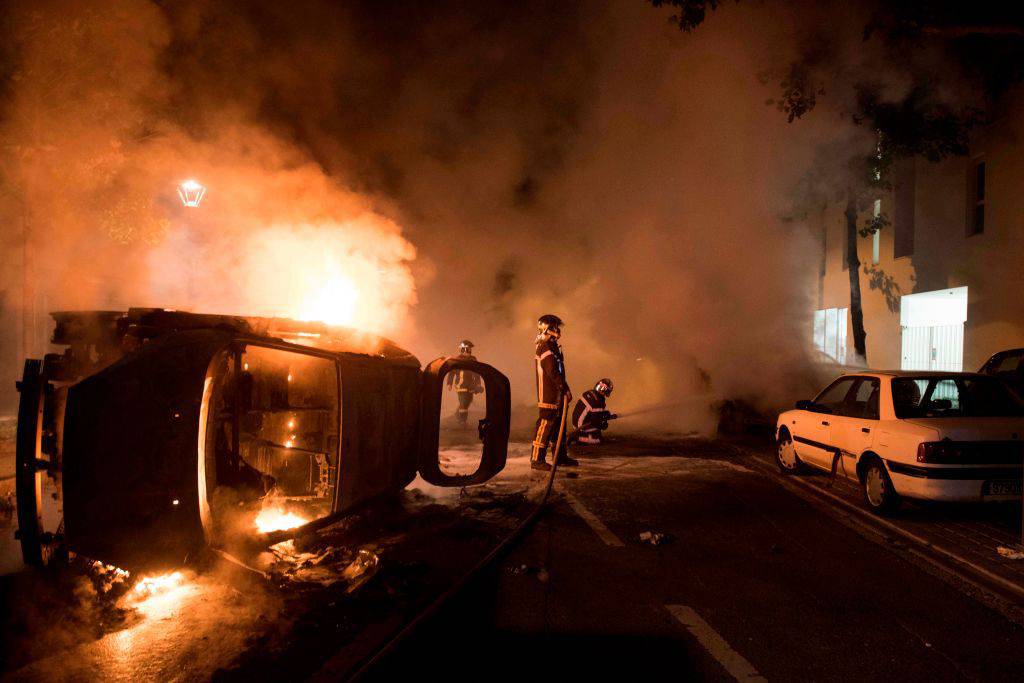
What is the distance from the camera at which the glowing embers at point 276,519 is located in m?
4.85

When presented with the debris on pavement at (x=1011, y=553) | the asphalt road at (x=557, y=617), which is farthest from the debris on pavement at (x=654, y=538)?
the debris on pavement at (x=1011, y=553)

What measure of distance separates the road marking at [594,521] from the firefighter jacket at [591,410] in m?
3.23

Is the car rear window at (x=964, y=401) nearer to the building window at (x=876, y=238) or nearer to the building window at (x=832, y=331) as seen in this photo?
the building window at (x=876, y=238)

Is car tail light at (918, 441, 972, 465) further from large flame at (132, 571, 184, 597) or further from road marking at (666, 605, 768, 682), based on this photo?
large flame at (132, 571, 184, 597)

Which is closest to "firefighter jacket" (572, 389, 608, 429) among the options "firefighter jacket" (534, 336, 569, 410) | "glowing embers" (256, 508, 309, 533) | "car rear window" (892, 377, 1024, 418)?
"firefighter jacket" (534, 336, 569, 410)

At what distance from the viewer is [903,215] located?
58.3 ft

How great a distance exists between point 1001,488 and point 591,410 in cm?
550

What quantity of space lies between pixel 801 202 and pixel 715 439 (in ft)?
19.1

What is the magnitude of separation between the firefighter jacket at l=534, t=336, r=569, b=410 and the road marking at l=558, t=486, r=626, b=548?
1544mm

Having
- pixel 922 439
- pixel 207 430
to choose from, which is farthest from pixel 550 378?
pixel 207 430

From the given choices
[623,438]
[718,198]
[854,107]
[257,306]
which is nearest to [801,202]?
[718,198]

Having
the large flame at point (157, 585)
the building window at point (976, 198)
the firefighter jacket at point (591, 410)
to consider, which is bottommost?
the large flame at point (157, 585)

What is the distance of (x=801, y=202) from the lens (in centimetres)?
1456

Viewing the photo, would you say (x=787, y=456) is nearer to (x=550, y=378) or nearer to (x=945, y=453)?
(x=945, y=453)
